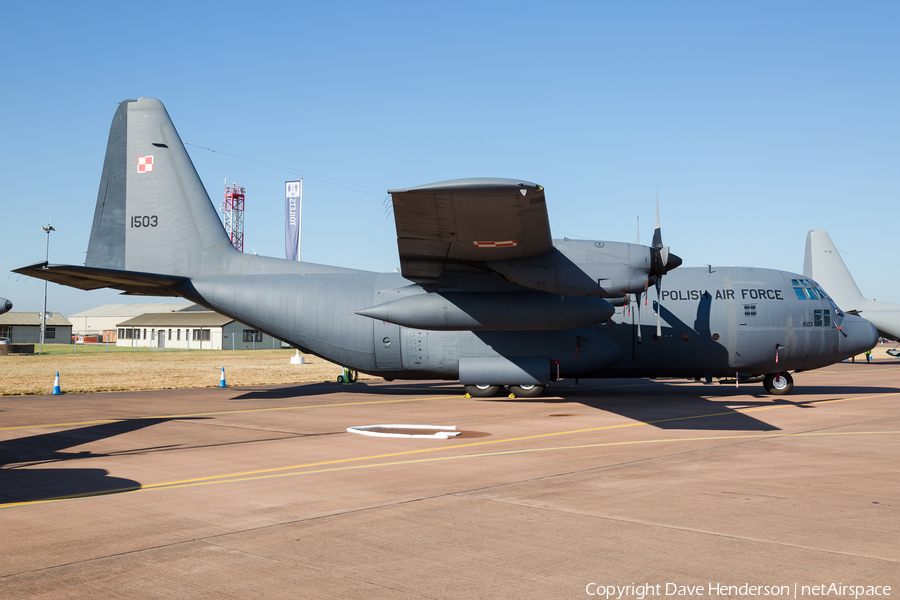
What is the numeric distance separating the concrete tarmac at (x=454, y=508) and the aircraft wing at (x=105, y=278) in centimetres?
419

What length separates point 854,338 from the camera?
22.1 meters

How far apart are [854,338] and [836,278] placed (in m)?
31.3

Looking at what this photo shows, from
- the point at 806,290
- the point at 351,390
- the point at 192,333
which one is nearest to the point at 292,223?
the point at 351,390

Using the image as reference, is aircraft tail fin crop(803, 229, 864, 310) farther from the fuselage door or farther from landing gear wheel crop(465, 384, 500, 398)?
the fuselage door

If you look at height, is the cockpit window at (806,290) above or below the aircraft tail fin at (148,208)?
below

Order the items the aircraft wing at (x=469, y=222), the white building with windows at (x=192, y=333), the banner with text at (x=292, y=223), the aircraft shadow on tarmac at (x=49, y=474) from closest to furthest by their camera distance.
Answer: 1. the aircraft shadow on tarmac at (x=49, y=474)
2. the aircraft wing at (x=469, y=222)
3. the banner with text at (x=292, y=223)
4. the white building with windows at (x=192, y=333)

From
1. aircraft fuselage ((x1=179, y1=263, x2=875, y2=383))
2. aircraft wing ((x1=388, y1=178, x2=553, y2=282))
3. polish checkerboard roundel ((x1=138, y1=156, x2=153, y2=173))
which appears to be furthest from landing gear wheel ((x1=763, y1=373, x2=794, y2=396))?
polish checkerboard roundel ((x1=138, y1=156, x2=153, y2=173))

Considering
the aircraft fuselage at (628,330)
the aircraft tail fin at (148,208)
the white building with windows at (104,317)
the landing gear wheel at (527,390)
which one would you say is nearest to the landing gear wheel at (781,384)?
the aircraft fuselage at (628,330)

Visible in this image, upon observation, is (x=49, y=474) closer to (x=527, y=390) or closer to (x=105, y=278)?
(x=105, y=278)

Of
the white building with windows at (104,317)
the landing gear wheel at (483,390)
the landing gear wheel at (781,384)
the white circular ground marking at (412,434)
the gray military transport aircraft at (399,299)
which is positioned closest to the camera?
the white circular ground marking at (412,434)

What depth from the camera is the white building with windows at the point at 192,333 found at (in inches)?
3263

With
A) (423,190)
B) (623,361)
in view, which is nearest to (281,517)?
(423,190)

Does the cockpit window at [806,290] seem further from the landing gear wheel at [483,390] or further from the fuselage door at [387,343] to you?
the fuselage door at [387,343]

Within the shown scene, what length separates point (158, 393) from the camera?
82.2ft
